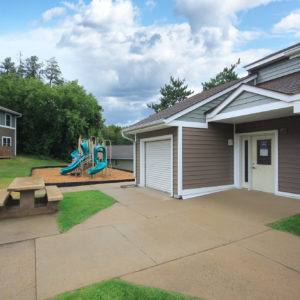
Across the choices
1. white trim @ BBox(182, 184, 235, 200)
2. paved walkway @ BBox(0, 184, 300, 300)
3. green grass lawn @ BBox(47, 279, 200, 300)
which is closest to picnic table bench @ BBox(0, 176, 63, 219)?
paved walkway @ BBox(0, 184, 300, 300)

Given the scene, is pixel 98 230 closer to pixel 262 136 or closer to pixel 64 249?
pixel 64 249

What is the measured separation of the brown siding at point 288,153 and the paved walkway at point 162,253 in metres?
0.91

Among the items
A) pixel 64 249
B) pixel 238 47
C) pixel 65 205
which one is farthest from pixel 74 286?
Answer: pixel 238 47

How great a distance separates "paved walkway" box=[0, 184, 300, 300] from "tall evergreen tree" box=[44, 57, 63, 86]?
139ft

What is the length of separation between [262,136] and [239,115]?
149 centimetres

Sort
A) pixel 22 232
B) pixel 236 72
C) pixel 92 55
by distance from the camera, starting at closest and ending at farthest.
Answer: pixel 22 232, pixel 92 55, pixel 236 72

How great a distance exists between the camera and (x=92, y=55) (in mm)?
13133

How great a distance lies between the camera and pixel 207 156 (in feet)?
23.8

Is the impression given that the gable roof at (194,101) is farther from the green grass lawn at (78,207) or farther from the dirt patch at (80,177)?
the dirt patch at (80,177)

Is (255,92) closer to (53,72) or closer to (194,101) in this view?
(194,101)

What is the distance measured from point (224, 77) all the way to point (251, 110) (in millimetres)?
24230

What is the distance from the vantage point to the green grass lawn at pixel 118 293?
2111 millimetres

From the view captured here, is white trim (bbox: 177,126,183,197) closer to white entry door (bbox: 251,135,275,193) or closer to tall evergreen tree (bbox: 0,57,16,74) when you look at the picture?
white entry door (bbox: 251,135,275,193)

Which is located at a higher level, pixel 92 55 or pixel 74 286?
pixel 92 55
